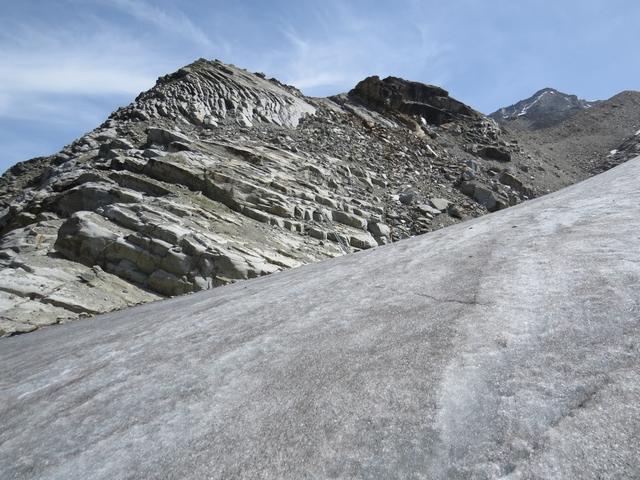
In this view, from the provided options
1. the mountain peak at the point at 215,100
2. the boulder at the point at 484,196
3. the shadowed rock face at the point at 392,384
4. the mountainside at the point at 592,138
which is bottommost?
the boulder at the point at 484,196

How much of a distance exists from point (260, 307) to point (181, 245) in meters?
Answer: 7.48

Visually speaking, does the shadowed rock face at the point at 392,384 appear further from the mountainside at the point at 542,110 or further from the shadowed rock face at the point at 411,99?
the mountainside at the point at 542,110

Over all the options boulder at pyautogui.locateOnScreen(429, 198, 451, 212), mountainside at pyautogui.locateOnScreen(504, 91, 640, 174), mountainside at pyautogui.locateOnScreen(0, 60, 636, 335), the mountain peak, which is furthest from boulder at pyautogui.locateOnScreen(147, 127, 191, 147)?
mountainside at pyautogui.locateOnScreen(504, 91, 640, 174)

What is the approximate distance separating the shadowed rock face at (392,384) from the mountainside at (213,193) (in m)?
6.62

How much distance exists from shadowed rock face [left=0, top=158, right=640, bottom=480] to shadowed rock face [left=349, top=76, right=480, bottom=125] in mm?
38473

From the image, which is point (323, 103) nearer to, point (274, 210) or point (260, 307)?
point (274, 210)

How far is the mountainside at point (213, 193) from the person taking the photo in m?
10.5

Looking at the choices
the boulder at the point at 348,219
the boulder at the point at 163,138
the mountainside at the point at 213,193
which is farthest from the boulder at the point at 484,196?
the boulder at the point at 163,138

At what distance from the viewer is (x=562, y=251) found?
328cm

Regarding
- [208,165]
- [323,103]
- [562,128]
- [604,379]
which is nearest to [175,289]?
[208,165]

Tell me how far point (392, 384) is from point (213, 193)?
1329cm

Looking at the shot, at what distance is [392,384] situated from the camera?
2207 mm

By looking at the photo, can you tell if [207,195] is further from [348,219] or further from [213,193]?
[348,219]

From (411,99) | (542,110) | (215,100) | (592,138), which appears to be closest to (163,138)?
(215,100)
